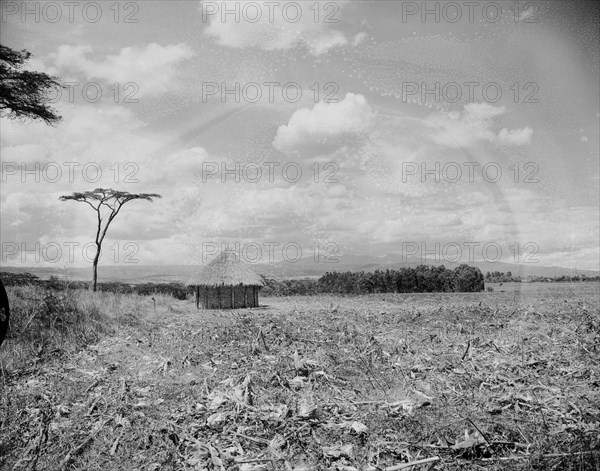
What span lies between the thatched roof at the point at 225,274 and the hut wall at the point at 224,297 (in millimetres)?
506

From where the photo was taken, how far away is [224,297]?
903 inches

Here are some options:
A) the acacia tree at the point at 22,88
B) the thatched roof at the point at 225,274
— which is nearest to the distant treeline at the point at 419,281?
the thatched roof at the point at 225,274

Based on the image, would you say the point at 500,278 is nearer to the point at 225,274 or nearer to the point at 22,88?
the point at 225,274

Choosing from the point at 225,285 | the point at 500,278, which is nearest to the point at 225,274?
the point at 225,285

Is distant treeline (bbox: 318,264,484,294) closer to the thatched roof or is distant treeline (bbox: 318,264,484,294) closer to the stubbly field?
the thatched roof

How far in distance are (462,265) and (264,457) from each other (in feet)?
136

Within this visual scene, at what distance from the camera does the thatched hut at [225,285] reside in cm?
2248

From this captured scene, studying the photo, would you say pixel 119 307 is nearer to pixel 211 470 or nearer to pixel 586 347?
pixel 211 470

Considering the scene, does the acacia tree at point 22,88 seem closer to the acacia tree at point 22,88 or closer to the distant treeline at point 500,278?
the acacia tree at point 22,88

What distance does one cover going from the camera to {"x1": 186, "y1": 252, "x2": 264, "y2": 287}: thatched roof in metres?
22.4

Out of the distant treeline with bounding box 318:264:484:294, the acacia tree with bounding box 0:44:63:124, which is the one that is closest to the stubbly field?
the acacia tree with bounding box 0:44:63:124

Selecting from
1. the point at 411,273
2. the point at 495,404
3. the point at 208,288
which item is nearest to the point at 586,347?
the point at 495,404

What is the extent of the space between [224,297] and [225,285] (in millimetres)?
1000

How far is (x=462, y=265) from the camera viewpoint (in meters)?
42.5
